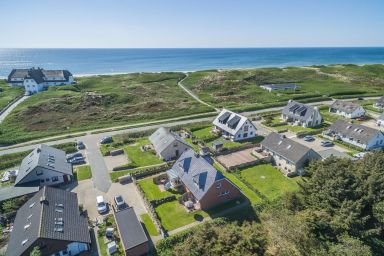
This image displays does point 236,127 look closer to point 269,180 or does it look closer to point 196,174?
point 269,180

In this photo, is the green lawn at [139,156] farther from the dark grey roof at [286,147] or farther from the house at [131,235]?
the dark grey roof at [286,147]

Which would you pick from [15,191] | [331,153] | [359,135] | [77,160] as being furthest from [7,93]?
[359,135]

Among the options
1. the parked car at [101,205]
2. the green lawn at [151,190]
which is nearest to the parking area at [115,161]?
the green lawn at [151,190]

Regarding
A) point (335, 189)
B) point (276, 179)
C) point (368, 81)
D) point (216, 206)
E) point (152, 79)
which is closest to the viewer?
point (335, 189)

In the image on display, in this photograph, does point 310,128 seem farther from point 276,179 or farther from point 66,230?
point 66,230

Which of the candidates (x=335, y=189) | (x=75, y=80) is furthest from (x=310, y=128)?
(x=75, y=80)

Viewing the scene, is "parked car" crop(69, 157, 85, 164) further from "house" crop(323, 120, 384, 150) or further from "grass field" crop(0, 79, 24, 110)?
"house" crop(323, 120, 384, 150)
